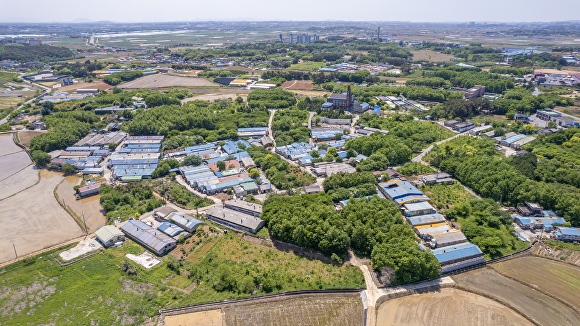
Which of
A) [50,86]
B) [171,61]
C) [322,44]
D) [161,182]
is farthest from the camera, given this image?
[322,44]

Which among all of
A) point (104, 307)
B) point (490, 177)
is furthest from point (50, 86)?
point (490, 177)

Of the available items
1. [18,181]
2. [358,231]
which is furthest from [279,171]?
[18,181]

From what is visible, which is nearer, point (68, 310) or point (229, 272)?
point (68, 310)

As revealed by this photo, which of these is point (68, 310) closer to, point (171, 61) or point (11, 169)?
point (11, 169)

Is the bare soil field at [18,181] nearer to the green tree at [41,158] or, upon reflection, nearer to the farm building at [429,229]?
the green tree at [41,158]

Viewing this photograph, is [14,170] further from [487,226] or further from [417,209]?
[487,226]

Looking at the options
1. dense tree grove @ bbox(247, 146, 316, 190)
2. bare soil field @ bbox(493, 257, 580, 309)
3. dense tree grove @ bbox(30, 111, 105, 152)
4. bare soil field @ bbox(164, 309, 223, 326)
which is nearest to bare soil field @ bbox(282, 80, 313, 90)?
dense tree grove @ bbox(247, 146, 316, 190)
